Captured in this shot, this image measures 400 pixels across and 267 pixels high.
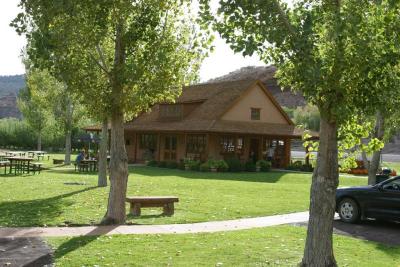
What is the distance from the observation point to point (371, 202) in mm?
13336

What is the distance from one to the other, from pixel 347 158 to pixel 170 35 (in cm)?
558

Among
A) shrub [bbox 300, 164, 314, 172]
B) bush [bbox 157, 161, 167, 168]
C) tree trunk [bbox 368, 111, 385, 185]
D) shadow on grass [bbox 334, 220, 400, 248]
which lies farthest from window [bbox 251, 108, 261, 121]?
shadow on grass [bbox 334, 220, 400, 248]

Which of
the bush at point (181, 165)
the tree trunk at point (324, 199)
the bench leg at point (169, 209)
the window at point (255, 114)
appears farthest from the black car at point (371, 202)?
the window at point (255, 114)

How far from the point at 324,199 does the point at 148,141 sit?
34343mm

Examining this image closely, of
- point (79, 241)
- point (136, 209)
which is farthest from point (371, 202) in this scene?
point (79, 241)

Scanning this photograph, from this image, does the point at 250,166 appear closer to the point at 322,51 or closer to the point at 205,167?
the point at 205,167

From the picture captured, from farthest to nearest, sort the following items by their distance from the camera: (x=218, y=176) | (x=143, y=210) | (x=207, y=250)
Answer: (x=218, y=176) < (x=143, y=210) < (x=207, y=250)

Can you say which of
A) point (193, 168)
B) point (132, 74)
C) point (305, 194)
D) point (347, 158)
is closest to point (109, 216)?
point (132, 74)

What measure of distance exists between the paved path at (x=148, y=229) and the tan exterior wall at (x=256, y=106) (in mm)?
23542

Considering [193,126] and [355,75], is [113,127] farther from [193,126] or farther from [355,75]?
[193,126]

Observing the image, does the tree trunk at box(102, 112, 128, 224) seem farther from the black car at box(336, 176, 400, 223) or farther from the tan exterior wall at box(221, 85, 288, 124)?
the tan exterior wall at box(221, 85, 288, 124)

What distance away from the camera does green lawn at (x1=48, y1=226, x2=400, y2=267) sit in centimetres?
845

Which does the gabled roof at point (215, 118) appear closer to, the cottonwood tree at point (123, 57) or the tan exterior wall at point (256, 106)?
the tan exterior wall at point (256, 106)

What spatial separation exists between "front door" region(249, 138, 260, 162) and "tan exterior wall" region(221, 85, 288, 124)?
1633 millimetres
